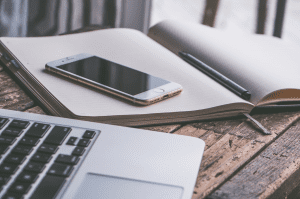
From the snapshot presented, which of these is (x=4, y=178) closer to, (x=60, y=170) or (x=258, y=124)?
(x=60, y=170)

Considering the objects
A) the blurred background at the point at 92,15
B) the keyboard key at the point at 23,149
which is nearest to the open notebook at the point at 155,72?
the keyboard key at the point at 23,149

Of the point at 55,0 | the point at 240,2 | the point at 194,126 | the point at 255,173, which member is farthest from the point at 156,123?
the point at 240,2

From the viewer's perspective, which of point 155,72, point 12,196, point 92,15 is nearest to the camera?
point 12,196

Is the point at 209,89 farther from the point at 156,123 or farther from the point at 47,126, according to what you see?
the point at 47,126

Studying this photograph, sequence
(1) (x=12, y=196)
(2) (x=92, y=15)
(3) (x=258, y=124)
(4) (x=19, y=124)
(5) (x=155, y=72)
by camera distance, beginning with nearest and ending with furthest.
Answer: (1) (x=12, y=196)
(4) (x=19, y=124)
(3) (x=258, y=124)
(5) (x=155, y=72)
(2) (x=92, y=15)

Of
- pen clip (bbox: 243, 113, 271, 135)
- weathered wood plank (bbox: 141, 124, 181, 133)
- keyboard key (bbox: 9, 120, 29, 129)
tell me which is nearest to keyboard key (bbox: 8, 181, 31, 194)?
keyboard key (bbox: 9, 120, 29, 129)

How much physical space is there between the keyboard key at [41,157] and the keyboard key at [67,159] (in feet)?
0.03

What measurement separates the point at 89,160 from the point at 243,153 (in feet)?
0.70

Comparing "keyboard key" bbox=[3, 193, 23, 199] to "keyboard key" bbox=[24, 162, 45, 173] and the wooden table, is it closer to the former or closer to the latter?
"keyboard key" bbox=[24, 162, 45, 173]

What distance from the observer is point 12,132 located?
1.23ft

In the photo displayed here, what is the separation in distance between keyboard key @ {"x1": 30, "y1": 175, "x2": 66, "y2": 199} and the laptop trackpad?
2 cm

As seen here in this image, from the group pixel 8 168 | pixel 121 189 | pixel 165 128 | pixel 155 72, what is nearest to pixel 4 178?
pixel 8 168

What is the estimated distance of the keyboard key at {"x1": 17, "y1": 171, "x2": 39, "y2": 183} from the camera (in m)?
0.31

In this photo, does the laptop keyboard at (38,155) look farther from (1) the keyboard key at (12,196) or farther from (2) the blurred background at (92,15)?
(2) the blurred background at (92,15)
